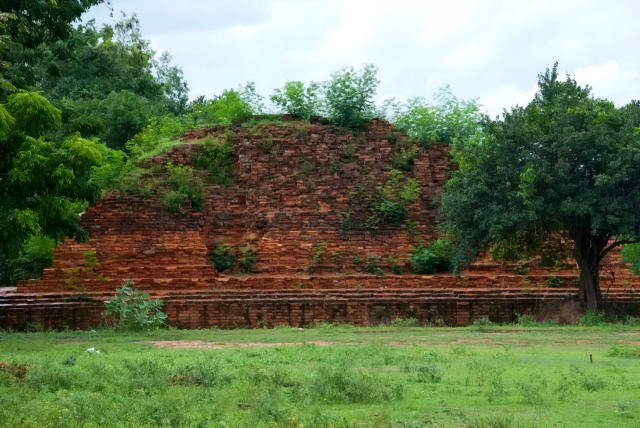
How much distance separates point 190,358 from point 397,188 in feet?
35.6

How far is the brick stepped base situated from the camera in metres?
17.6

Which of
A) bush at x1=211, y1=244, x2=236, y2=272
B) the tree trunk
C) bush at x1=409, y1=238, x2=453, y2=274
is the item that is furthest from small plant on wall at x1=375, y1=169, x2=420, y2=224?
the tree trunk

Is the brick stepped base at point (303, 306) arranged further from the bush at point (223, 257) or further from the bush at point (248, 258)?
the bush at point (223, 257)

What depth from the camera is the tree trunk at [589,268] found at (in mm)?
17797

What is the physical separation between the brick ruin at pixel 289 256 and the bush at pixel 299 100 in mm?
374

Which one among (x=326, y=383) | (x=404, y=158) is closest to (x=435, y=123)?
(x=404, y=158)

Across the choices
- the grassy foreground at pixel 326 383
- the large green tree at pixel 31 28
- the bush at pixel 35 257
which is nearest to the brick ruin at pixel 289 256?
the grassy foreground at pixel 326 383

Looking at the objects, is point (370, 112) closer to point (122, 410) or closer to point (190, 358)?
point (190, 358)

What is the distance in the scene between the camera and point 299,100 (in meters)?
23.3

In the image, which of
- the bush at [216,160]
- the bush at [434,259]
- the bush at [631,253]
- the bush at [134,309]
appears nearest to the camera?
the bush at [134,309]

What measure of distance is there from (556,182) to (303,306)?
513 cm

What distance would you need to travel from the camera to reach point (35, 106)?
42.3 ft

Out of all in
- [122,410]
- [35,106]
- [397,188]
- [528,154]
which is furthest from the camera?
[397,188]

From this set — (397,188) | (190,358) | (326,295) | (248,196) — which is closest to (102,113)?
(248,196)
